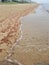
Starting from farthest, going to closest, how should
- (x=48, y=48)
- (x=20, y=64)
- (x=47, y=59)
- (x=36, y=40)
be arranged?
(x=36, y=40) → (x=48, y=48) → (x=47, y=59) → (x=20, y=64)

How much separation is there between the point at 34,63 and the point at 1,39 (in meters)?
3.40

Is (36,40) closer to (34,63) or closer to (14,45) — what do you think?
(14,45)

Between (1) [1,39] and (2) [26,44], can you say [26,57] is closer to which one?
(2) [26,44]

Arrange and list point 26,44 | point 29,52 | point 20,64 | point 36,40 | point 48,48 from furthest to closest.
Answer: point 36,40 → point 26,44 → point 48,48 → point 29,52 → point 20,64

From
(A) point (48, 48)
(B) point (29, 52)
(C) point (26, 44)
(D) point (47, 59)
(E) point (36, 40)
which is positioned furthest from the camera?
(E) point (36, 40)

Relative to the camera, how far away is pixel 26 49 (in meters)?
8.78

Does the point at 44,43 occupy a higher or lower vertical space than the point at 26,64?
lower

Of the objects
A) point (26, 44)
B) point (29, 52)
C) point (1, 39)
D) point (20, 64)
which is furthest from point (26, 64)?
point (1, 39)

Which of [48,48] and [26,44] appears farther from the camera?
[26,44]

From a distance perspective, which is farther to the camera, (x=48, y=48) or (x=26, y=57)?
(x=48, y=48)

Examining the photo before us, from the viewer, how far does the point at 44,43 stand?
991 cm

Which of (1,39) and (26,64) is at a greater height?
(26,64)

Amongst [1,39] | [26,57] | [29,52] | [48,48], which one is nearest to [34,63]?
[26,57]

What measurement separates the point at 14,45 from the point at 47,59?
2.07 metres
